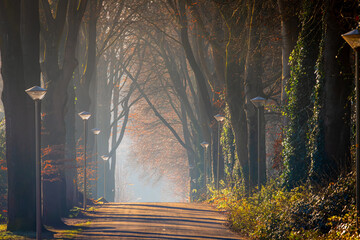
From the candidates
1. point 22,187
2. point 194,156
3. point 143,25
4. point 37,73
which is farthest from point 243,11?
point 194,156

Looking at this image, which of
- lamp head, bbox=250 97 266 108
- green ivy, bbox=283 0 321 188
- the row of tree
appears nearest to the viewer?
the row of tree

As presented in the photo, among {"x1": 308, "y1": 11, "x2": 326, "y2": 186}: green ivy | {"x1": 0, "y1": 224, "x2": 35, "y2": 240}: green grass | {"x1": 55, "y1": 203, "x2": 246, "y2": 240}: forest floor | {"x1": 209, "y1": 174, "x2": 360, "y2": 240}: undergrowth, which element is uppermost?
{"x1": 308, "y1": 11, "x2": 326, "y2": 186}: green ivy

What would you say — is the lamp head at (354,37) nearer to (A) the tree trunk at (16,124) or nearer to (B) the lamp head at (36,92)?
(B) the lamp head at (36,92)

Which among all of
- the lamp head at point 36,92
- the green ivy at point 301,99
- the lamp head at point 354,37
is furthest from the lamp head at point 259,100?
the lamp head at point 354,37

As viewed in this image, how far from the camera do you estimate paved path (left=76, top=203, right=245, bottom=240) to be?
46.4 feet


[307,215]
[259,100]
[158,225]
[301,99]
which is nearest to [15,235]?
[158,225]

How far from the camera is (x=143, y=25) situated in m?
34.7

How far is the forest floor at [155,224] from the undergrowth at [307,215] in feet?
2.73

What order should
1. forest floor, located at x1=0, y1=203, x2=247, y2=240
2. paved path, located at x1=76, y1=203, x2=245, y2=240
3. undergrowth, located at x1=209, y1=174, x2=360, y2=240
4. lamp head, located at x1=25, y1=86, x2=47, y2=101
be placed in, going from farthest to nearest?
paved path, located at x1=76, y1=203, x2=245, y2=240, forest floor, located at x1=0, y1=203, x2=247, y2=240, lamp head, located at x1=25, y1=86, x2=47, y2=101, undergrowth, located at x1=209, y1=174, x2=360, y2=240

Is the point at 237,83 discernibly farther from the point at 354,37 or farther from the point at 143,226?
the point at 354,37

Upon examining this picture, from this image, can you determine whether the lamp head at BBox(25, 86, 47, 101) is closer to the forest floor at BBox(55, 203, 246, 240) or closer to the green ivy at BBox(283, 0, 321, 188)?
the forest floor at BBox(55, 203, 246, 240)

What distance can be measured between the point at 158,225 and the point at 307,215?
5391 mm

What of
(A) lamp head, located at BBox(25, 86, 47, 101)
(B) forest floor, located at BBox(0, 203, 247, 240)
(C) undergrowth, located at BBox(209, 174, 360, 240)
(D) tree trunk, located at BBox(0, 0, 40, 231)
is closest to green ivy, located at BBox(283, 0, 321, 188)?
(C) undergrowth, located at BBox(209, 174, 360, 240)

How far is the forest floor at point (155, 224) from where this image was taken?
1417 centimetres
